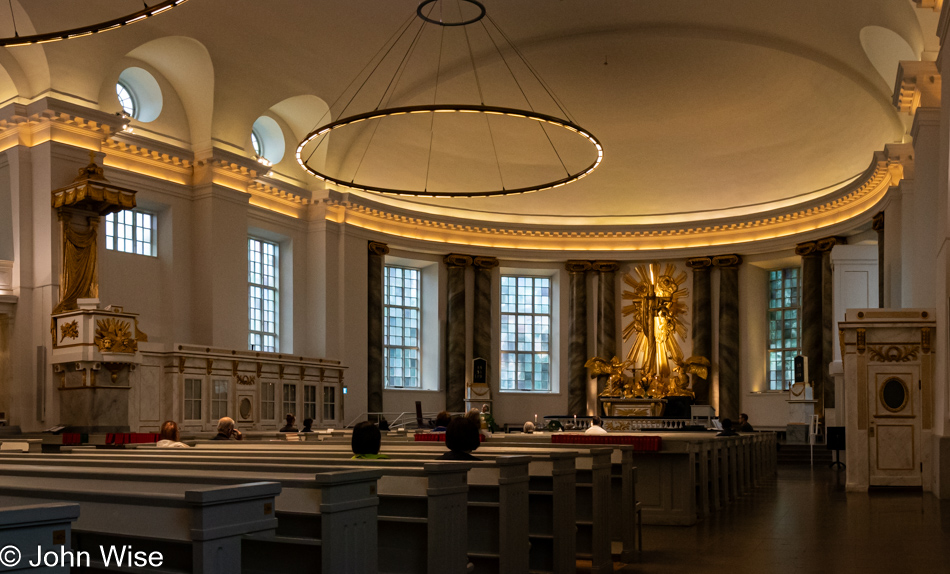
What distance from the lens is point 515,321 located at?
88.1ft

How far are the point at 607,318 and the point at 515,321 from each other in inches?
110

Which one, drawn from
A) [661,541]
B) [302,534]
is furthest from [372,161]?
[302,534]

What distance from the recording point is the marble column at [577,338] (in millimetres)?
25375

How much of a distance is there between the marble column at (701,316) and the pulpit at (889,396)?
36.2ft

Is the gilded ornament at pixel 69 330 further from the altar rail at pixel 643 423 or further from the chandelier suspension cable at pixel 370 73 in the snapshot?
the altar rail at pixel 643 423

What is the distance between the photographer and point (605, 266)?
2614cm

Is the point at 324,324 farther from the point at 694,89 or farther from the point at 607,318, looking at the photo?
the point at 694,89

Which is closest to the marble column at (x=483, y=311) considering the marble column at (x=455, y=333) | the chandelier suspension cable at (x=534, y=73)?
the marble column at (x=455, y=333)

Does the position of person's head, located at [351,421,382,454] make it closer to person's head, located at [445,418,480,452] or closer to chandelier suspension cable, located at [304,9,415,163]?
person's head, located at [445,418,480,452]

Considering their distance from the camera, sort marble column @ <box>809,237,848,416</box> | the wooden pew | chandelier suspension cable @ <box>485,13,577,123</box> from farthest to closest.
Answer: marble column @ <box>809,237,848,416</box>
chandelier suspension cable @ <box>485,13,577,123</box>
the wooden pew

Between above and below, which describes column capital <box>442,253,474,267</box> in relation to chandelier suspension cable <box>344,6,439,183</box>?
below

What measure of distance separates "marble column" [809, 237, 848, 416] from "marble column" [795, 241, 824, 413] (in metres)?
0.07

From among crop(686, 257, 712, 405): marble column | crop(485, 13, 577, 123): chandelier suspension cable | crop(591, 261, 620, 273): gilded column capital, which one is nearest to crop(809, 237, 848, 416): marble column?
crop(686, 257, 712, 405): marble column

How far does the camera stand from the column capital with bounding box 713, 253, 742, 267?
24781 millimetres
